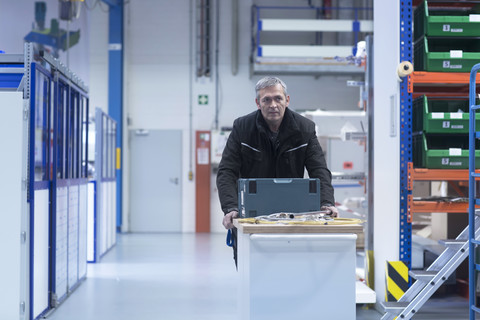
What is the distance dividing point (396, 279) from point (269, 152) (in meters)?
1.67

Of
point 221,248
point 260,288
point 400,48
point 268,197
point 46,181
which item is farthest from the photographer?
point 221,248

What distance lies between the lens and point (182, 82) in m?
11.1

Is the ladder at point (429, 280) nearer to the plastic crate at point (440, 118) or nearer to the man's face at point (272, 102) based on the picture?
the plastic crate at point (440, 118)

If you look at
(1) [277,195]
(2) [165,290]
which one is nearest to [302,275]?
(1) [277,195]

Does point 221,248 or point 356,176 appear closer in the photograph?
point 356,176

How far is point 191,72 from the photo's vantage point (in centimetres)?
1108

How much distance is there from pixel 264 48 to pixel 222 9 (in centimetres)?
210

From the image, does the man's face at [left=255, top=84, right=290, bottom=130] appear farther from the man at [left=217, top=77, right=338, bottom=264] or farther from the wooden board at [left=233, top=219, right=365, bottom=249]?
the wooden board at [left=233, top=219, right=365, bottom=249]

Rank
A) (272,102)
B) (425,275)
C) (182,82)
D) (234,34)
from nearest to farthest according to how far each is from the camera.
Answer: (272,102) → (425,275) → (234,34) → (182,82)

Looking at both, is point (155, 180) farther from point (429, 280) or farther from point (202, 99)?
point (429, 280)

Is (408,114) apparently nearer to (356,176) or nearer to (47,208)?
(356,176)

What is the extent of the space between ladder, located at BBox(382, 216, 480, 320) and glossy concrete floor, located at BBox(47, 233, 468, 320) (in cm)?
74

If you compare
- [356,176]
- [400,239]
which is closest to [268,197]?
[400,239]

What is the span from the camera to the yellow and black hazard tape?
13.5ft
